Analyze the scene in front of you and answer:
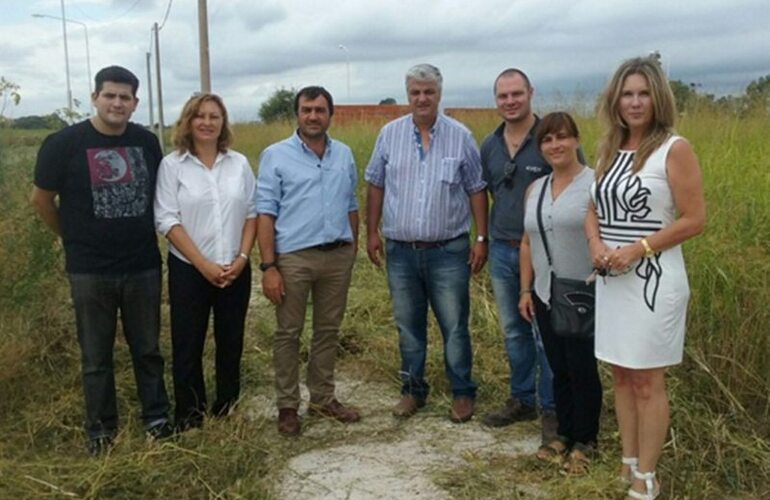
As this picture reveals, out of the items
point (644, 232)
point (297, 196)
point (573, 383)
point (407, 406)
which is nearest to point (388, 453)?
point (407, 406)

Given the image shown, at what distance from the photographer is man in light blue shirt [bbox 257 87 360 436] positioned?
13.2 ft

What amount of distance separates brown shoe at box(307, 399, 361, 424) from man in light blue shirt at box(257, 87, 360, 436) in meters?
0.20

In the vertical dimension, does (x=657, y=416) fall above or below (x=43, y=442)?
above

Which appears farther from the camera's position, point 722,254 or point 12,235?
point 12,235

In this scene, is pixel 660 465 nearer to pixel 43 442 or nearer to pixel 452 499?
pixel 452 499

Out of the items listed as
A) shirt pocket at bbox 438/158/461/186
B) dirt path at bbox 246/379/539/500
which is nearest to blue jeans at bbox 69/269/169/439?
dirt path at bbox 246/379/539/500

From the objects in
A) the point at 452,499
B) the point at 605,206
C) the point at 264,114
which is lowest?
the point at 452,499

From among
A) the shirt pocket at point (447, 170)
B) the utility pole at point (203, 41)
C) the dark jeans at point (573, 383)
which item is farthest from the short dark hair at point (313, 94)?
the utility pole at point (203, 41)

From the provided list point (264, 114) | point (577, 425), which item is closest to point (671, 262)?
point (577, 425)

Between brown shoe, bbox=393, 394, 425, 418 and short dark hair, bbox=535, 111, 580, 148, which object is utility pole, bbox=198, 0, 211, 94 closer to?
brown shoe, bbox=393, 394, 425, 418

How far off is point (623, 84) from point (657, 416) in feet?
4.39

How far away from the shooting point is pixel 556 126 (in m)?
3.45

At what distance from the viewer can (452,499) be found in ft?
11.2

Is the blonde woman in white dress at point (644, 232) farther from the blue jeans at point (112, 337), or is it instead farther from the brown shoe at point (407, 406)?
the blue jeans at point (112, 337)
